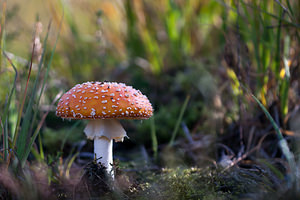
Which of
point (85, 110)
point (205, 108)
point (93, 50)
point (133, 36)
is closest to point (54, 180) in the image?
point (85, 110)

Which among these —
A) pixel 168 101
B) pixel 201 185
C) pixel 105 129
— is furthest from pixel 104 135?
pixel 168 101

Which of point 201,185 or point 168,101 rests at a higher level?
point 168,101

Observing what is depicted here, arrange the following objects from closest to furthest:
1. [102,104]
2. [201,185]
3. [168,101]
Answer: [102,104], [201,185], [168,101]

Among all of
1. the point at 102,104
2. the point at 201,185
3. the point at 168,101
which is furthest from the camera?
the point at 168,101

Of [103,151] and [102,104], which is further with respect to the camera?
[103,151]

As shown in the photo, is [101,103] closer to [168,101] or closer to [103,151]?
[103,151]

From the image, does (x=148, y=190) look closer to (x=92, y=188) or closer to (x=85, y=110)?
(x=92, y=188)

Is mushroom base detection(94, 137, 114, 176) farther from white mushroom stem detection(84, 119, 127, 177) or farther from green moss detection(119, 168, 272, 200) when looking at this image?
green moss detection(119, 168, 272, 200)
